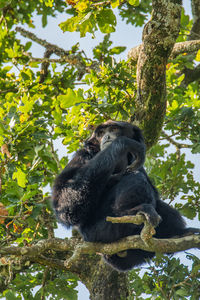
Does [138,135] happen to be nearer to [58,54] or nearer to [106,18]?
[106,18]

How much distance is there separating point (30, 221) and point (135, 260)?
5.16 ft

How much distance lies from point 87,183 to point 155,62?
88.3 inches

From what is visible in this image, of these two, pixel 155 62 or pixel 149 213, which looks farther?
pixel 155 62

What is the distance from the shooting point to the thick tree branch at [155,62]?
5910 mm

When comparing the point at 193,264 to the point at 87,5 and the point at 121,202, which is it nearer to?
the point at 121,202

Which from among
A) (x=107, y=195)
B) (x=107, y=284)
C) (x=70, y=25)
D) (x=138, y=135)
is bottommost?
(x=107, y=284)

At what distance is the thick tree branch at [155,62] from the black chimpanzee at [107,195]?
3.02 feet

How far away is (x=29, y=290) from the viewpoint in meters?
6.85

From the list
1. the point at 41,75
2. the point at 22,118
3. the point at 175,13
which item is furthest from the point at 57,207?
the point at 41,75

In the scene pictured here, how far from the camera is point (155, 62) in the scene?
6047mm

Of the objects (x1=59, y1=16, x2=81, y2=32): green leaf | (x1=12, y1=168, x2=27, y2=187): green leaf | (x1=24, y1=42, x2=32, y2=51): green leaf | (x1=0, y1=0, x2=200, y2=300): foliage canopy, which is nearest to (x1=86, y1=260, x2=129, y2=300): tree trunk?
(x1=0, y1=0, x2=200, y2=300): foliage canopy

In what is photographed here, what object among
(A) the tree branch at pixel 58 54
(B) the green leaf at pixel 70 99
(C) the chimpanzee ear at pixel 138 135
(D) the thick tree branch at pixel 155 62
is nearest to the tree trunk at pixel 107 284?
(C) the chimpanzee ear at pixel 138 135

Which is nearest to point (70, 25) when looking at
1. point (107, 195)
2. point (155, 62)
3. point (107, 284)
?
point (155, 62)

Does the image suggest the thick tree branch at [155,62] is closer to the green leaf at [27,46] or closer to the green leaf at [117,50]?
the green leaf at [117,50]
